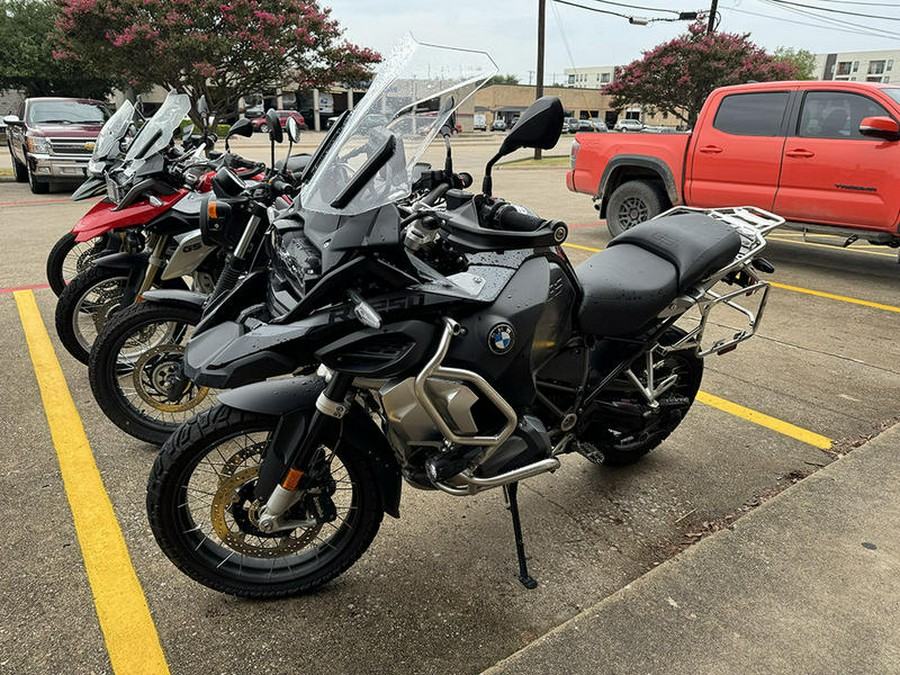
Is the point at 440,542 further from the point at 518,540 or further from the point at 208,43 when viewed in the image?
the point at 208,43

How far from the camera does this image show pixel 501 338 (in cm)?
217

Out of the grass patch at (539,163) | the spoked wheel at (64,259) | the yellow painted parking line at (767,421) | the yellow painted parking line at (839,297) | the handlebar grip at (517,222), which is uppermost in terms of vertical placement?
the handlebar grip at (517,222)

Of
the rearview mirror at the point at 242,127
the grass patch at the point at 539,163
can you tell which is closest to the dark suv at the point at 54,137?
the rearview mirror at the point at 242,127

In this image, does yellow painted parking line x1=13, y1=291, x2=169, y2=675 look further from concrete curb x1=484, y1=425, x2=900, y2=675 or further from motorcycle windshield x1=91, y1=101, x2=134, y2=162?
motorcycle windshield x1=91, y1=101, x2=134, y2=162

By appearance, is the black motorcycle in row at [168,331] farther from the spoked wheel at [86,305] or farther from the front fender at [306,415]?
the front fender at [306,415]

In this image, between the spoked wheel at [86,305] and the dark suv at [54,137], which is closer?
the spoked wheel at [86,305]

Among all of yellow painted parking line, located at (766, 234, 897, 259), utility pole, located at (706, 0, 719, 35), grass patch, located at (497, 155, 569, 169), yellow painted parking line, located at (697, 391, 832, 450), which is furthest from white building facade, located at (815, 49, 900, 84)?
yellow painted parking line, located at (697, 391, 832, 450)

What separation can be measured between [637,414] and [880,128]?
16.7 feet

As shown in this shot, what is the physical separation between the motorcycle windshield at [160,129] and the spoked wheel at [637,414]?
3194mm

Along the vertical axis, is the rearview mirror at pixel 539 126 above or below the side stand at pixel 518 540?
above

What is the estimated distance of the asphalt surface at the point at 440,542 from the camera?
2.23 m

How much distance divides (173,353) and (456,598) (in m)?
1.95

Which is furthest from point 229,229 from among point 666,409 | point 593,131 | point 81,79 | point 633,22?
point 81,79

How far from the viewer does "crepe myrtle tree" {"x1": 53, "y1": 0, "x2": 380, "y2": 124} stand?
14406 millimetres
